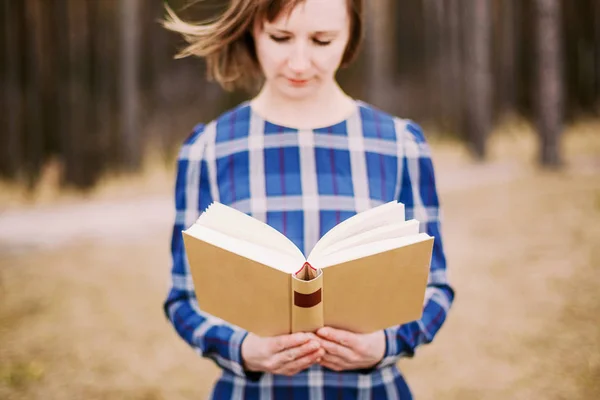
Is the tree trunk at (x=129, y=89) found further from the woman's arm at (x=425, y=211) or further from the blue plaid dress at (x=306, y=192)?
the woman's arm at (x=425, y=211)

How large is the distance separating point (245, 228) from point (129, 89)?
659 cm

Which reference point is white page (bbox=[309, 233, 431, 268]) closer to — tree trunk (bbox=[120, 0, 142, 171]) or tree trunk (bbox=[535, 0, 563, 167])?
tree trunk (bbox=[535, 0, 563, 167])

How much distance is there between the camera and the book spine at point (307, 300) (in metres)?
0.87

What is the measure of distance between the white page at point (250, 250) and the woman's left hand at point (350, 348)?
15cm

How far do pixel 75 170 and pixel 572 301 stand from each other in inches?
193

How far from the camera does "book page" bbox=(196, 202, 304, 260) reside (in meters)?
0.93

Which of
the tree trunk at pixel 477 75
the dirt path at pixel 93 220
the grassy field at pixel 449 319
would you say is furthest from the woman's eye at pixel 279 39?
the tree trunk at pixel 477 75

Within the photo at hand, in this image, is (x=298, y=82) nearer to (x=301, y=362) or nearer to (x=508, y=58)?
(x=301, y=362)

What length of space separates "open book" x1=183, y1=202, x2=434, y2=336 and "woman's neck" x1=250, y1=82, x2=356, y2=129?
1.00 feet

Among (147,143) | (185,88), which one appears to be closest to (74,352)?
(147,143)

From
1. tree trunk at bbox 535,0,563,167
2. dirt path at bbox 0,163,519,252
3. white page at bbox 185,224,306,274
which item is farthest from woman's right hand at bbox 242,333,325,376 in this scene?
tree trunk at bbox 535,0,563,167

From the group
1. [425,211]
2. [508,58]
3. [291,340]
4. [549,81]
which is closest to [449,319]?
[425,211]

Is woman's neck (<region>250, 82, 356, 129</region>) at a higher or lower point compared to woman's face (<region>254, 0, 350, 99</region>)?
lower

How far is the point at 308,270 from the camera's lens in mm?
892
